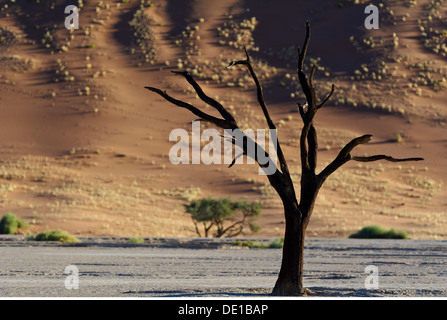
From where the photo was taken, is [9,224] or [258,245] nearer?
[258,245]

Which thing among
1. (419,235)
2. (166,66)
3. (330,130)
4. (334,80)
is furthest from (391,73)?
(419,235)

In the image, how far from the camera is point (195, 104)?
3216 inches

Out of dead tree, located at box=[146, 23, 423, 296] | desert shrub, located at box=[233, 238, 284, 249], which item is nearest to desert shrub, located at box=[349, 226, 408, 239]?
desert shrub, located at box=[233, 238, 284, 249]

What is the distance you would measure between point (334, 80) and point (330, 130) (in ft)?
33.7

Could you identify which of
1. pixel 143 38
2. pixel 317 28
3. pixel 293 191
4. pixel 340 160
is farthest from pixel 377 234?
pixel 143 38

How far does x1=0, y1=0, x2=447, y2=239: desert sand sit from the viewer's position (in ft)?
207

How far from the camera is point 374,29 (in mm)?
97812

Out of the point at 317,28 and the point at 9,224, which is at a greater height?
the point at 317,28

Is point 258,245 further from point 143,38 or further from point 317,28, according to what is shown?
point 317,28

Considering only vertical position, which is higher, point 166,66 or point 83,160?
point 166,66

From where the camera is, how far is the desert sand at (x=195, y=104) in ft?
207
